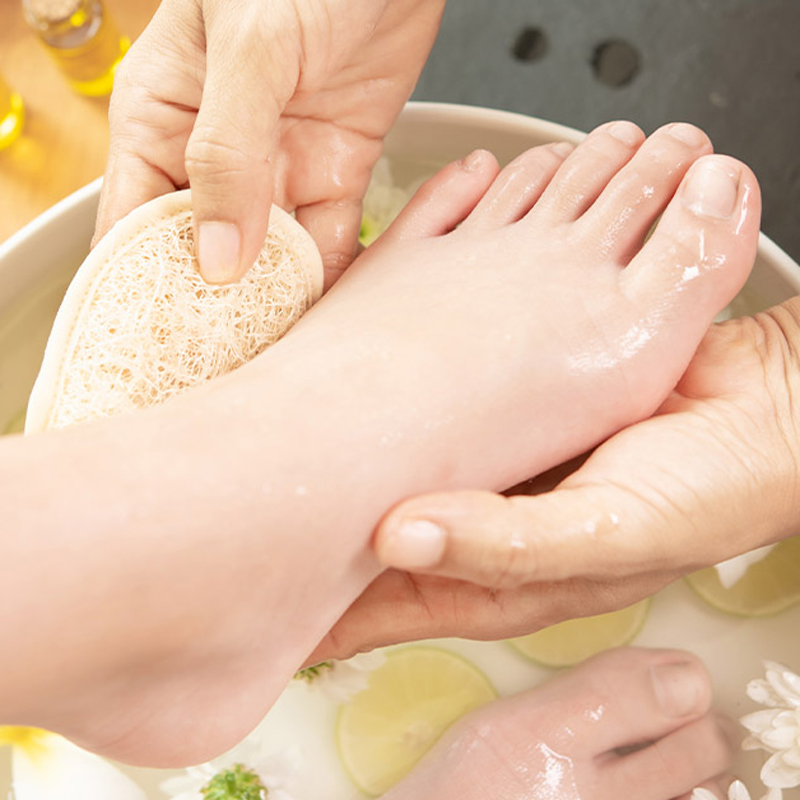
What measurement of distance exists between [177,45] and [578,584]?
561mm

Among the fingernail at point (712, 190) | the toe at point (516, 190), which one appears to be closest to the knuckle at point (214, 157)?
the toe at point (516, 190)

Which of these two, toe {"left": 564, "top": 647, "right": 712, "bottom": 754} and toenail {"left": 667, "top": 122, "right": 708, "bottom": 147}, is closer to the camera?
toenail {"left": 667, "top": 122, "right": 708, "bottom": 147}

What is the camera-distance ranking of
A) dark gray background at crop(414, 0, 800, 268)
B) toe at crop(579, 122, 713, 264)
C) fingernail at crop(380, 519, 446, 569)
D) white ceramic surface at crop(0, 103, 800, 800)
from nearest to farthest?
fingernail at crop(380, 519, 446, 569), toe at crop(579, 122, 713, 264), white ceramic surface at crop(0, 103, 800, 800), dark gray background at crop(414, 0, 800, 268)

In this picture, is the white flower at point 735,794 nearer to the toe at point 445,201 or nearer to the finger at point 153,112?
the toe at point 445,201

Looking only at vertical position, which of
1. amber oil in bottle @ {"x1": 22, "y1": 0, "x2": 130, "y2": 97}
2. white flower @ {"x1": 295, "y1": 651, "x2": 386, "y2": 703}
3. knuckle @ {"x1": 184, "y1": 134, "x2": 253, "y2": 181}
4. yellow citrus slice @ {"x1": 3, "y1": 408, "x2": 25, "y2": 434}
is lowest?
white flower @ {"x1": 295, "y1": 651, "x2": 386, "y2": 703}

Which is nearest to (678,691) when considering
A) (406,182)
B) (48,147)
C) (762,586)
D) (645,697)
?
(645,697)

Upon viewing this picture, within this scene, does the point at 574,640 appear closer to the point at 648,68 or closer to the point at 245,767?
the point at 245,767

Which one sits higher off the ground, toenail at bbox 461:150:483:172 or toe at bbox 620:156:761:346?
toenail at bbox 461:150:483:172

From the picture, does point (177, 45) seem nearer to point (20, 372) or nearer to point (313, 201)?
point (313, 201)

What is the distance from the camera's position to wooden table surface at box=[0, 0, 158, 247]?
932mm

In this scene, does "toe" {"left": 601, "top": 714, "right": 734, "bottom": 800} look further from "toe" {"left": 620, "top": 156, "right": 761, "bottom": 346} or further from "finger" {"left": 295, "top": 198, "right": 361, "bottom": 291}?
"finger" {"left": 295, "top": 198, "right": 361, "bottom": 291}

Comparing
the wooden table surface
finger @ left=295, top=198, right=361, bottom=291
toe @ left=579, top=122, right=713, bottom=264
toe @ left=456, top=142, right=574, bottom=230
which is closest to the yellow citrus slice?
the wooden table surface

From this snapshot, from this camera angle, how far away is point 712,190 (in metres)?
0.68

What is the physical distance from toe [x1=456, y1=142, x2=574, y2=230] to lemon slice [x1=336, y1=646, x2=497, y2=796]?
478 millimetres
